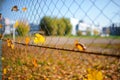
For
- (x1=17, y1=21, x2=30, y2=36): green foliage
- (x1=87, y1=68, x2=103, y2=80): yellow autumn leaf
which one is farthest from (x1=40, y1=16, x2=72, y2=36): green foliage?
(x1=87, y1=68, x2=103, y2=80): yellow autumn leaf

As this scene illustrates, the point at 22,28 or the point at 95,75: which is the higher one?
the point at 22,28

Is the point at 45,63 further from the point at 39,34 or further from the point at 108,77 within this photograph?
the point at 39,34

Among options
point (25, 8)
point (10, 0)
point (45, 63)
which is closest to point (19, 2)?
point (25, 8)

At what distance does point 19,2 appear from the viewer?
105 inches

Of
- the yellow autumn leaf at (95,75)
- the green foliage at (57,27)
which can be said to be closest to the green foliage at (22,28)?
the green foliage at (57,27)

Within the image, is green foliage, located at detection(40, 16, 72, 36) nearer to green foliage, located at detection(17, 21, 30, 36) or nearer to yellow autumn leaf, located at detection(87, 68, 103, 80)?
green foliage, located at detection(17, 21, 30, 36)

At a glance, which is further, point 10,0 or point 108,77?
point 10,0

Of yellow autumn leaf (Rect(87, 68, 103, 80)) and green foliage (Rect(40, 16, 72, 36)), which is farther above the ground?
green foliage (Rect(40, 16, 72, 36))

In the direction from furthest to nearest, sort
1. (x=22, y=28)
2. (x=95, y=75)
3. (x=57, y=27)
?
(x=22, y=28)
(x=57, y=27)
(x=95, y=75)

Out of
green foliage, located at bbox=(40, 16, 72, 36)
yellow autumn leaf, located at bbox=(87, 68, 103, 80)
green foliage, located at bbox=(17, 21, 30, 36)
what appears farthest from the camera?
green foliage, located at bbox=(17, 21, 30, 36)

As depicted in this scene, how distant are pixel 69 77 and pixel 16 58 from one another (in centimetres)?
89

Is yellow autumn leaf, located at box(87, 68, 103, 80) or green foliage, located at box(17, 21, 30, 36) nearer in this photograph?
yellow autumn leaf, located at box(87, 68, 103, 80)

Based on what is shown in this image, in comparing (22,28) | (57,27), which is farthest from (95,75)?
(22,28)

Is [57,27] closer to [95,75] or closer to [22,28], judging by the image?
[22,28]
